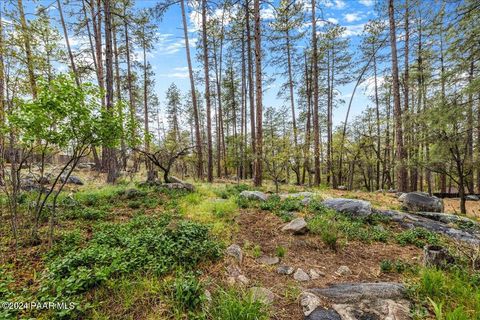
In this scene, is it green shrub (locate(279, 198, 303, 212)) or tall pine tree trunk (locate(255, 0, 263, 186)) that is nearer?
green shrub (locate(279, 198, 303, 212))

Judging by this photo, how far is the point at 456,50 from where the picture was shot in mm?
4535

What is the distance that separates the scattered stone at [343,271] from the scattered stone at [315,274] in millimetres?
260

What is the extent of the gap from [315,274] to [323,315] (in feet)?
3.11

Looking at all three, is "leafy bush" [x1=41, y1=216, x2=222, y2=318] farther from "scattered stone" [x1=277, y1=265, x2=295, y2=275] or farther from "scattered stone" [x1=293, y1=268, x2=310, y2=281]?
"scattered stone" [x1=293, y1=268, x2=310, y2=281]

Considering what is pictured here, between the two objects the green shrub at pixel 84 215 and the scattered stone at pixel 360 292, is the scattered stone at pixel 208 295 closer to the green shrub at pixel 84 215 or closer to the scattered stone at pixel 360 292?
the scattered stone at pixel 360 292

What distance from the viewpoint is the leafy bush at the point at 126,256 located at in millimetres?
2057

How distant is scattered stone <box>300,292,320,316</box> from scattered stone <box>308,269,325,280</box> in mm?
604

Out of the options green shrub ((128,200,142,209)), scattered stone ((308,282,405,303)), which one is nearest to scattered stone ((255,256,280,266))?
scattered stone ((308,282,405,303))

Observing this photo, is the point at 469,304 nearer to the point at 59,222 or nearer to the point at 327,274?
the point at 327,274

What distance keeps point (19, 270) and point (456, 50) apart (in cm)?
834

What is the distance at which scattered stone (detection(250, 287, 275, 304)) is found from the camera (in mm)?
2056

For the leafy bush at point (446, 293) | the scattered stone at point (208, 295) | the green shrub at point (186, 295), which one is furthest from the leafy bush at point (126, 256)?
the leafy bush at point (446, 293)

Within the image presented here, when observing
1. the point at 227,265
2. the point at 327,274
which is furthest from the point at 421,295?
the point at 227,265

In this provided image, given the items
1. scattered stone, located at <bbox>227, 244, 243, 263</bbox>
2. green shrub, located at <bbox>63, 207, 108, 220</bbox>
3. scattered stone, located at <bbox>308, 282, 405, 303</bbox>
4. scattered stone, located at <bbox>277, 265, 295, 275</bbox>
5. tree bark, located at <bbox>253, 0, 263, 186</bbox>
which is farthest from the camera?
tree bark, located at <bbox>253, 0, 263, 186</bbox>
